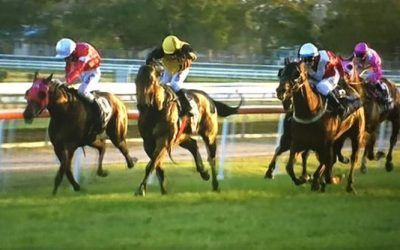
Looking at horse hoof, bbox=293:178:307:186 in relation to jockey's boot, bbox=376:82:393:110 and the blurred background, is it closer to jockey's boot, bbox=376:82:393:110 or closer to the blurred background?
jockey's boot, bbox=376:82:393:110

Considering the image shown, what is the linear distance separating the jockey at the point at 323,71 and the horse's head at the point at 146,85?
201cm

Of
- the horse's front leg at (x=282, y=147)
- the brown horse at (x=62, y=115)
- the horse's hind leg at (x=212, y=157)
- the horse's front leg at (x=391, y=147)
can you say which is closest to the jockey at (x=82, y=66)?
the brown horse at (x=62, y=115)

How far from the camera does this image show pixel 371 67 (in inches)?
532

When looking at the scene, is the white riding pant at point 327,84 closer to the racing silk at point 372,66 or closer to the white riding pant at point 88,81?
the racing silk at point 372,66

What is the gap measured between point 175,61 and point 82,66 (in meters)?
1.05

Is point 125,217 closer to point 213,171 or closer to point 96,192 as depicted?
point 96,192

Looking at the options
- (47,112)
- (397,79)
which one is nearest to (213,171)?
(47,112)

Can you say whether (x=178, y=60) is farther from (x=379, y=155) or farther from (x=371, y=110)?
(x=379, y=155)

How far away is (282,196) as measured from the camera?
411 inches

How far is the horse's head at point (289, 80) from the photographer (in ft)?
34.6

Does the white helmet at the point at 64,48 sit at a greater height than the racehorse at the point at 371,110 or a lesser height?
greater

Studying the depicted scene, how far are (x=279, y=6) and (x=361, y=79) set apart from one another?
115 ft

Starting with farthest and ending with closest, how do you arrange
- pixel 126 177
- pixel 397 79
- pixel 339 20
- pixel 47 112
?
1. pixel 339 20
2. pixel 397 79
3. pixel 126 177
4. pixel 47 112

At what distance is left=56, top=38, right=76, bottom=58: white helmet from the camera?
35.7ft
